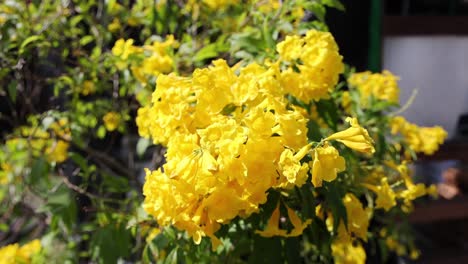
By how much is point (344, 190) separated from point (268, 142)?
434 mm

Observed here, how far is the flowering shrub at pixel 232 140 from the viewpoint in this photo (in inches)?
32.0

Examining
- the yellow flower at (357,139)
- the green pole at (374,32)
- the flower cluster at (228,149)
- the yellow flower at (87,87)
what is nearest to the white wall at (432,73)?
the green pole at (374,32)

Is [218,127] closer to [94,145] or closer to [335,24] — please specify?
[335,24]

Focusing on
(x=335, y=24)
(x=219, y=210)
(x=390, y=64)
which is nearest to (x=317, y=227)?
(x=219, y=210)

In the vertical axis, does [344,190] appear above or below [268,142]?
below

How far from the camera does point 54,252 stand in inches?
69.0

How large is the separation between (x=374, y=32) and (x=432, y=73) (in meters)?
0.59

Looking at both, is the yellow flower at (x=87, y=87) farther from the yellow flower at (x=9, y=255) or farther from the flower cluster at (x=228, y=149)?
the flower cluster at (x=228, y=149)

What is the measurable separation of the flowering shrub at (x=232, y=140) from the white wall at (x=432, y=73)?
55 centimetres

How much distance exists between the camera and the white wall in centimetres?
229

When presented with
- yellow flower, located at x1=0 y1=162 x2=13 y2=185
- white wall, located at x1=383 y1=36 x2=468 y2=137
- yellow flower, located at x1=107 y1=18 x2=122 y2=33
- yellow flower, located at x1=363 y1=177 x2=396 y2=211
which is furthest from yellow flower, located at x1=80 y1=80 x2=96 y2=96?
white wall, located at x1=383 y1=36 x2=468 y2=137

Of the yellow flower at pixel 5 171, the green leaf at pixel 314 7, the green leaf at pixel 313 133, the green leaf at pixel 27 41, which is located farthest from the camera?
the yellow flower at pixel 5 171

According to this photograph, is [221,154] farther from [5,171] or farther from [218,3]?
[5,171]

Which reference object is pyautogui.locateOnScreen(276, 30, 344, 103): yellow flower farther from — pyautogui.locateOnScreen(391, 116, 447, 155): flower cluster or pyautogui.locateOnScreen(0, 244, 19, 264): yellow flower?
pyautogui.locateOnScreen(0, 244, 19, 264): yellow flower
